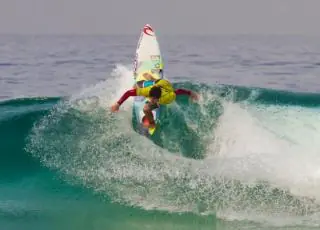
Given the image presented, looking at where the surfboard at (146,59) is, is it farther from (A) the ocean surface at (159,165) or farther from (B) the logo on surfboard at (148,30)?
(A) the ocean surface at (159,165)

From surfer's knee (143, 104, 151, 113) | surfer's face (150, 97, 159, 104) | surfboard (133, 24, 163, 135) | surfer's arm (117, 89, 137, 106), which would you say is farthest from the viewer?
surfboard (133, 24, 163, 135)

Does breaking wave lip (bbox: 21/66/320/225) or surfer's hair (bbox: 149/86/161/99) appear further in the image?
surfer's hair (bbox: 149/86/161/99)

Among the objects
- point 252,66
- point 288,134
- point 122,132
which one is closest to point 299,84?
point 252,66

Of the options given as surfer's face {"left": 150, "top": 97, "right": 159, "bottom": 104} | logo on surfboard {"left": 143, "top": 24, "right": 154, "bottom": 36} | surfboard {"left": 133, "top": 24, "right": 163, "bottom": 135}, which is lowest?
surfer's face {"left": 150, "top": 97, "right": 159, "bottom": 104}

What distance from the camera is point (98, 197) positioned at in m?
8.35

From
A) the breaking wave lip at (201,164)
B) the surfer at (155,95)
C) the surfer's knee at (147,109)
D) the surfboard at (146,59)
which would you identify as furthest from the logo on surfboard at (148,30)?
the surfer's knee at (147,109)

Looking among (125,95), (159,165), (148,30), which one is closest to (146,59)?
(148,30)

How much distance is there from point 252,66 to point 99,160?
69.6 feet

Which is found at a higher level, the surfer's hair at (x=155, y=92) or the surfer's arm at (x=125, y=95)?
the surfer's hair at (x=155, y=92)

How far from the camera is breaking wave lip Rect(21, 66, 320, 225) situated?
7.78 m

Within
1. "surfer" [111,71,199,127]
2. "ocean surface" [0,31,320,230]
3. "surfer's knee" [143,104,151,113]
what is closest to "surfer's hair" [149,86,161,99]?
"surfer" [111,71,199,127]

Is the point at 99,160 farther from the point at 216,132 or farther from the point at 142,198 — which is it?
the point at 216,132

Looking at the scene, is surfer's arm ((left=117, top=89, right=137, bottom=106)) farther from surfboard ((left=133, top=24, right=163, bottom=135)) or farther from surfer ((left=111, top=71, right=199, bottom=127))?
surfboard ((left=133, top=24, right=163, bottom=135))

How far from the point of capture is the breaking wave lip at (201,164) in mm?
7777
